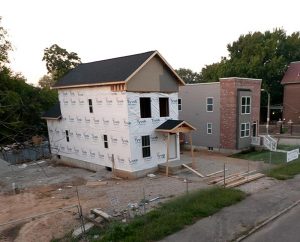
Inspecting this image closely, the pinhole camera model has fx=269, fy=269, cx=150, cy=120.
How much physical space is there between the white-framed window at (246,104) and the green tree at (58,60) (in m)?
31.8

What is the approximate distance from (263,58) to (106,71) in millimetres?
34184

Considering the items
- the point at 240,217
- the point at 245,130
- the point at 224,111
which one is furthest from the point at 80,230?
the point at 245,130

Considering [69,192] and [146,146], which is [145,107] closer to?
[146,146]

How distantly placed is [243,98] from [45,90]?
24.3 m

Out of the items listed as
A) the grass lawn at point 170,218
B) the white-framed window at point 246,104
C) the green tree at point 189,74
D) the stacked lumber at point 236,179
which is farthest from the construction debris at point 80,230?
the green tree at point 189,74

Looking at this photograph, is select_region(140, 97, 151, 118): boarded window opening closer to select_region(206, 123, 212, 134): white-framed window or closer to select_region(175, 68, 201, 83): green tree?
select_region(206, 123, 212, 134): white-framed window

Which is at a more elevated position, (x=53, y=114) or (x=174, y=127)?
(x=53, y=114)

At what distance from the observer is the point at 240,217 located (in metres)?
11.0

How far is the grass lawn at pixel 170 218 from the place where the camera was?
939 cm

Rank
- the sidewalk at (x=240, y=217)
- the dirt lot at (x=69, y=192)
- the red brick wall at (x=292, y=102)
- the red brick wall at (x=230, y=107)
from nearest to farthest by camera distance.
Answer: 1. the sidewalk at (x=240, y=217)
2. the dirt lot at (x=69, y=192)
3. the red brick wall at (x=230, y=107)
4. the red brick wall at (x=292, y=102)

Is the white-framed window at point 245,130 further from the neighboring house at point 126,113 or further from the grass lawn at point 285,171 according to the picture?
the neighboring house at point 126,113

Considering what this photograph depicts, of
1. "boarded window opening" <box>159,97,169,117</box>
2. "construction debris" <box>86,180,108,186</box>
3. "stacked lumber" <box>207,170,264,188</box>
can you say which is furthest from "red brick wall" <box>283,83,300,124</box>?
"construction debris" <box>86,180,108,186</box>

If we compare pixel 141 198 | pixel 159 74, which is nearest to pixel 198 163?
pixel 159 74

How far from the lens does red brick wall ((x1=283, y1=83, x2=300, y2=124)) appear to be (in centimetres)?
4467
